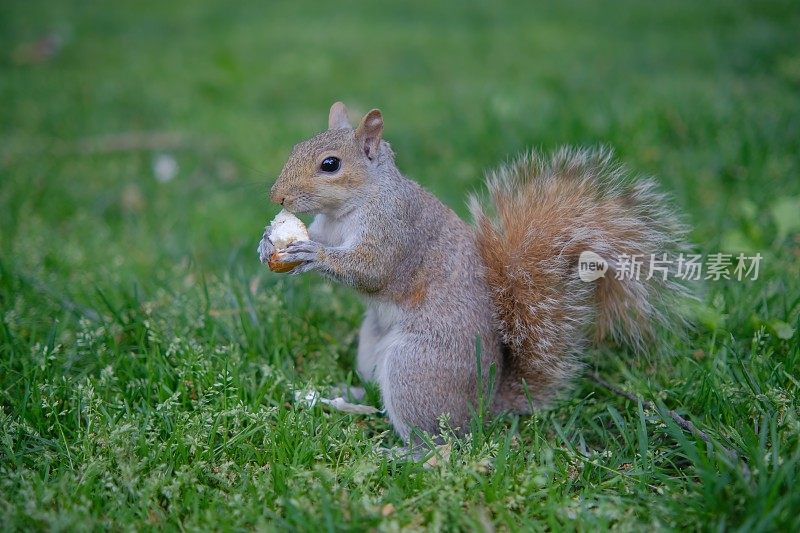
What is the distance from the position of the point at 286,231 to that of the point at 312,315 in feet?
1.51

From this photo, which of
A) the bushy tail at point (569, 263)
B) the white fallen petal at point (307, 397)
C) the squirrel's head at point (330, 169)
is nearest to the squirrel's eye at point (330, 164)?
the squirrel's head at point (330, 169)

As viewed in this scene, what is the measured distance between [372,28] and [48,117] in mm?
3722

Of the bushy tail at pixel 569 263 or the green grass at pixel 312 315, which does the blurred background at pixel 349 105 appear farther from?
the bushy tail at pixel 569 263

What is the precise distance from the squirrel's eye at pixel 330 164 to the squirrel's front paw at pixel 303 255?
22 cm

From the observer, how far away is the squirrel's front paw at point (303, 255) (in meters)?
1.87

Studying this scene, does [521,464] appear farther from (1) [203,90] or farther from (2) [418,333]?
(1) [203,90]

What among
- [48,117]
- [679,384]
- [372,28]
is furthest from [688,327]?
[372,28]

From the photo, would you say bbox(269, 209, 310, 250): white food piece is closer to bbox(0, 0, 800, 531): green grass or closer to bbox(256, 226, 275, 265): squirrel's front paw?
bbox(256, 226, 275, 265): squirrel's front paw

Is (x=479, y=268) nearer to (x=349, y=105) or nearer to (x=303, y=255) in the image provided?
(x=303, y=255)

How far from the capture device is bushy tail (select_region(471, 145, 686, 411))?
6.14 ft

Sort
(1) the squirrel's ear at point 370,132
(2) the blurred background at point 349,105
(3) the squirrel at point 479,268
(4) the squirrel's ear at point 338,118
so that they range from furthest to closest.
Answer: (2) the blurred background at point 349,105 < (4) the squirrel's ear at point 338,118 < (1) the squirrel's ear at point 370,132 < (3) the squirrel at point 479,268

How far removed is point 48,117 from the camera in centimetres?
455

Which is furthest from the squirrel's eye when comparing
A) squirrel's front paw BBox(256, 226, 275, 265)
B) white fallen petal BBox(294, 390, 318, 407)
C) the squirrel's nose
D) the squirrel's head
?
white fallen petal BBox(294, 390, 318, 407)
